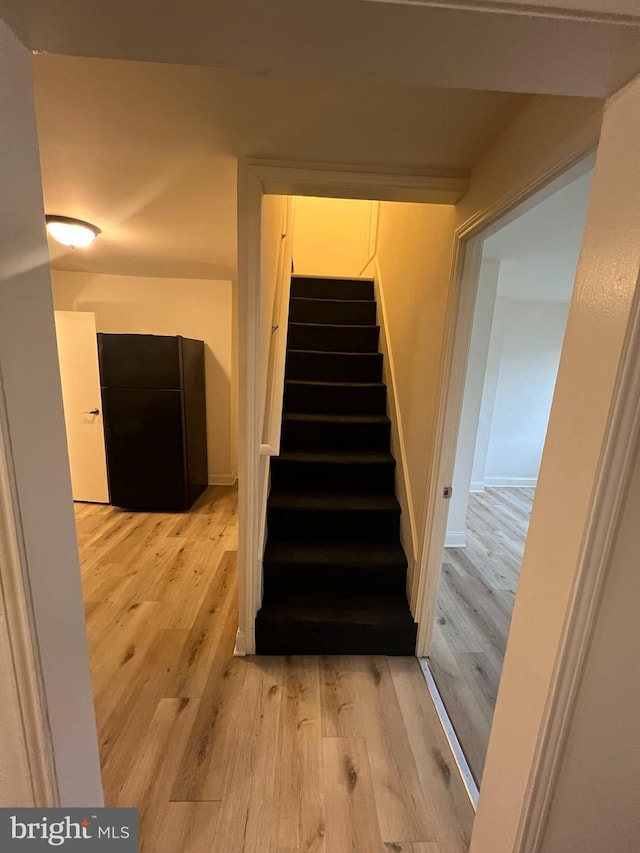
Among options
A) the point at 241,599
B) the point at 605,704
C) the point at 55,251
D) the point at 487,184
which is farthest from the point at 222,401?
the point at 605,704

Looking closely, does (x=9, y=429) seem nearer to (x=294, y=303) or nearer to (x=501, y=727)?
(x=501, y=727)

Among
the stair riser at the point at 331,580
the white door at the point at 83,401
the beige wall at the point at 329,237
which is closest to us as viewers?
the stair riser at the point at 331,580

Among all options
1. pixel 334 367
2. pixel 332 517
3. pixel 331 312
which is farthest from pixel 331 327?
pixel 332 517

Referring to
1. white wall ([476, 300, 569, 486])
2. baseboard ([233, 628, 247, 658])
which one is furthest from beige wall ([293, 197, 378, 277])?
baseboard ([233, 628, 247, 658])

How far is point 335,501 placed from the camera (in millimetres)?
2205

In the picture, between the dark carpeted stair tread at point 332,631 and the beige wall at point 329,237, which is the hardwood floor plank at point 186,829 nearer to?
the dark carpeted stair tread at point 332,631

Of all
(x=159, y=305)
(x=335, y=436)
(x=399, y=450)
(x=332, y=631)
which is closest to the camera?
(x=332, y=631)

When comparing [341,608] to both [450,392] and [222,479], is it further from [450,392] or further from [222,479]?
[222,479]

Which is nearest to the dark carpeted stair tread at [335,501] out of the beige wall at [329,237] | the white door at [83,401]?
the white door at [83,401]

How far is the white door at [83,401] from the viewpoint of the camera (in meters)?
3.32

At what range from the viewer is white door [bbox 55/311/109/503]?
10.9 feet

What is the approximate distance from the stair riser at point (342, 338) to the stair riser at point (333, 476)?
116 cm

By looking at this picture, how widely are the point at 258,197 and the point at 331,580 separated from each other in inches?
73.8

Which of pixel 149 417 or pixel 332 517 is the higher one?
pixel 149 417
